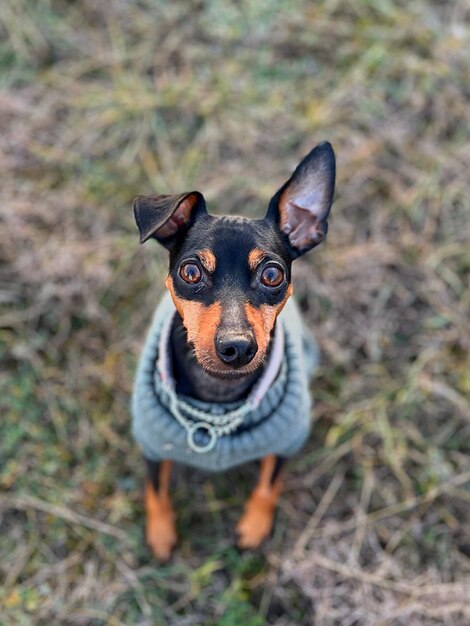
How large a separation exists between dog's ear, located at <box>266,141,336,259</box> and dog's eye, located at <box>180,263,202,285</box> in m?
0.43

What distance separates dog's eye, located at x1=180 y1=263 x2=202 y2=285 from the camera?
278 cm

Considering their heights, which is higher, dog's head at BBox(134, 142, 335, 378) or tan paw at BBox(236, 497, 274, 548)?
dog's head at BBox(134, 142, 335, 378)

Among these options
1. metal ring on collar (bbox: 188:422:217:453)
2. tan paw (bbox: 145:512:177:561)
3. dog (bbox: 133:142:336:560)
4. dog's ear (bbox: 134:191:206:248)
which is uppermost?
dog's ear (bbox: 134:191:206:248)

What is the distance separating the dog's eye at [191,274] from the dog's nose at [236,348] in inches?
10.7

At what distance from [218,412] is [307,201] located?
3.13 feet

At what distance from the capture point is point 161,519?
3838 millimetres

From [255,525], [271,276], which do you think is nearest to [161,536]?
[255,525]

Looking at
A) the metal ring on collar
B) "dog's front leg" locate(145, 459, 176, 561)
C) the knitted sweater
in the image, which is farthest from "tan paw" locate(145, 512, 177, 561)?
the metal ring on collar

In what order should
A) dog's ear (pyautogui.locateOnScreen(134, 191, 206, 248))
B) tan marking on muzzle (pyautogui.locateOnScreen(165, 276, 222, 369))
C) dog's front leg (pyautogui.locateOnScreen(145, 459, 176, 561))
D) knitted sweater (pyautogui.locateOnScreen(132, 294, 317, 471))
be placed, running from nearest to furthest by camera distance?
dog's ear (pyautogui.locateOnScreen(134, 191, 206, 248)), tan marking on muzzle (pyautogui.locateOnScreen(165, 276, 222, 369)), knitted sweater (pyautogui.locateOnScreen(132, 294, 317, 471)), dog's front leg (pyautogui.locateOnScreen(145, 459, 176, 561))

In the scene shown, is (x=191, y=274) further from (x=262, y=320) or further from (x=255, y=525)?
(x=255, y=525)

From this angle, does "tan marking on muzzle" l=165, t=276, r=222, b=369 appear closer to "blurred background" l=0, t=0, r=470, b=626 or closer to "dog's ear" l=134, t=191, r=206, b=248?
"dog's ear" l=134, t=191, r=206, b=248

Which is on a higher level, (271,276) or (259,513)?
(271,276)

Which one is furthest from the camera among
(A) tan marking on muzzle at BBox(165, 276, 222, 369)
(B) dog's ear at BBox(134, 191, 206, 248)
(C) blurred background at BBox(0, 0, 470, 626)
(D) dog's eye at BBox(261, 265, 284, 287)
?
(C) blurred background at BBox(0, 0, 470, 626)

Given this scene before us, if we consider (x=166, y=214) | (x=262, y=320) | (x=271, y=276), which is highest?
(x=166, y=214)
